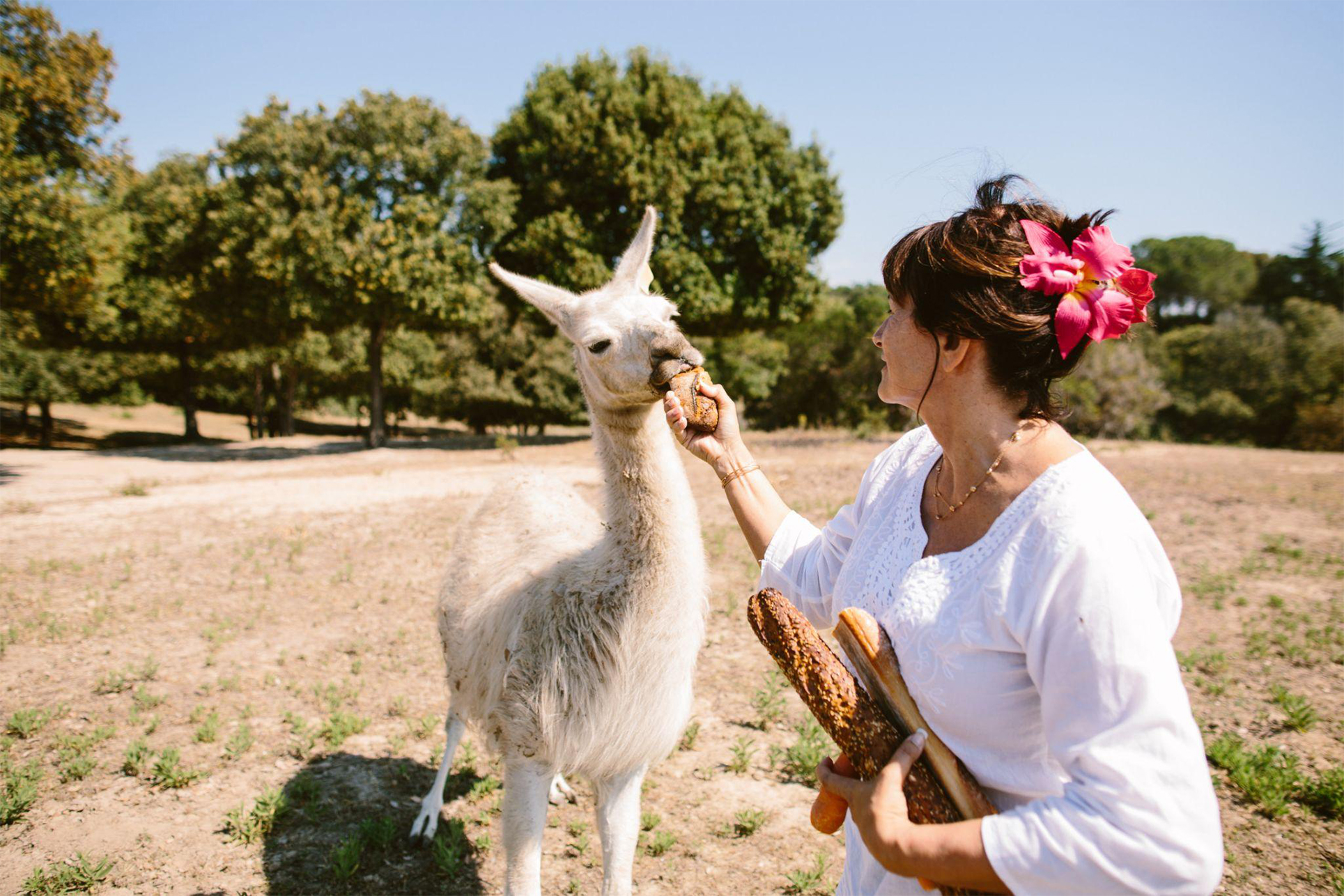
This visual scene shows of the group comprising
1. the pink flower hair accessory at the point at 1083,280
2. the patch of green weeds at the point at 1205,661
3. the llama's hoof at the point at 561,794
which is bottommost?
the llama's hoof at the point at 561,794

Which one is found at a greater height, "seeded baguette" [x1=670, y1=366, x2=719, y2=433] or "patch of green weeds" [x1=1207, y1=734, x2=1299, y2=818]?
"seeded baguette" [x1=670, y1=366, x2=719, y2=433]

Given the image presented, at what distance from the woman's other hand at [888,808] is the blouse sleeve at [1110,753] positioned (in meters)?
0.14

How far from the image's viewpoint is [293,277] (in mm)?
17625

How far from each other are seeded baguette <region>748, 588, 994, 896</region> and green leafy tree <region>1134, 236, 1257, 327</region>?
7000 centimetres

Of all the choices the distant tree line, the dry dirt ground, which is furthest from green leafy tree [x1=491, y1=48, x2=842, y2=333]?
the dry dirt ground

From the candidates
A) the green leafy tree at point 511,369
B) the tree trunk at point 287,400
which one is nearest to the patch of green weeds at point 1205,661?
the green leafy tree at point 511,369

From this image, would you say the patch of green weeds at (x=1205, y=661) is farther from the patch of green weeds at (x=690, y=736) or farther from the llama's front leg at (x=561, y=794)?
the llama's front leg at (x=561, y=794)

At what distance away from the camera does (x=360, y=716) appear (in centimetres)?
478

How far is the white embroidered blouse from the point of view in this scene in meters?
1.04

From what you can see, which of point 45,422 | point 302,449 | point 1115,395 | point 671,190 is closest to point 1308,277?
point 1115,395

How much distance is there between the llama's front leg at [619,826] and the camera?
9.15 ft

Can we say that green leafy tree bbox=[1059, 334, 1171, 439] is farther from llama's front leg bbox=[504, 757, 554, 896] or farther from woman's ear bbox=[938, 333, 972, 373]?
woman's ear bbox=[938, 333, 972, 373]

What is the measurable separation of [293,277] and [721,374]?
15614 mm

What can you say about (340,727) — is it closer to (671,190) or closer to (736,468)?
(736,468)
